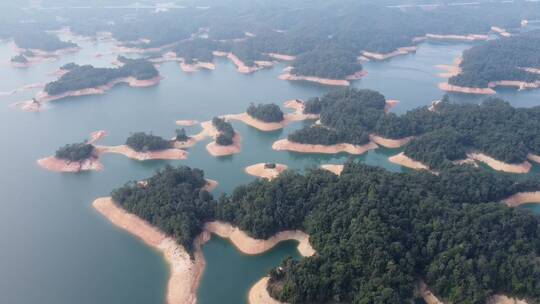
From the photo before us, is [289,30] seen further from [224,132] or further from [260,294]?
[260,294]

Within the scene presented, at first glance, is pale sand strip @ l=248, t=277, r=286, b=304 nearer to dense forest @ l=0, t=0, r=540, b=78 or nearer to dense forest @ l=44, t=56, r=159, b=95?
dense forest @ l=0, t=0, r=540, b=78

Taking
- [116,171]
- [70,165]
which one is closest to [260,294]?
[116,171]

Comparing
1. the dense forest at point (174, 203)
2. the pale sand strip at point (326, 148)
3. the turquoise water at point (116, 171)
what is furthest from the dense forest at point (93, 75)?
the dense forest at point (174, 203)

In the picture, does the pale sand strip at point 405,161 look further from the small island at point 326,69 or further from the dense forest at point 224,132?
the small island at point 326,69

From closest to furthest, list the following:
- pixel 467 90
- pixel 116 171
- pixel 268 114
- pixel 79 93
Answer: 1. pixel 116 171
2. pixel 268 114
3. pixel 79 93
4. pixel 467 90

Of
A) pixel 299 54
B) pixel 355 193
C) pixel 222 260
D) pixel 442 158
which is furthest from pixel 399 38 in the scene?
pixel 222 260

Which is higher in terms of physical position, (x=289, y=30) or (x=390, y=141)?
(x=289, y=30)
